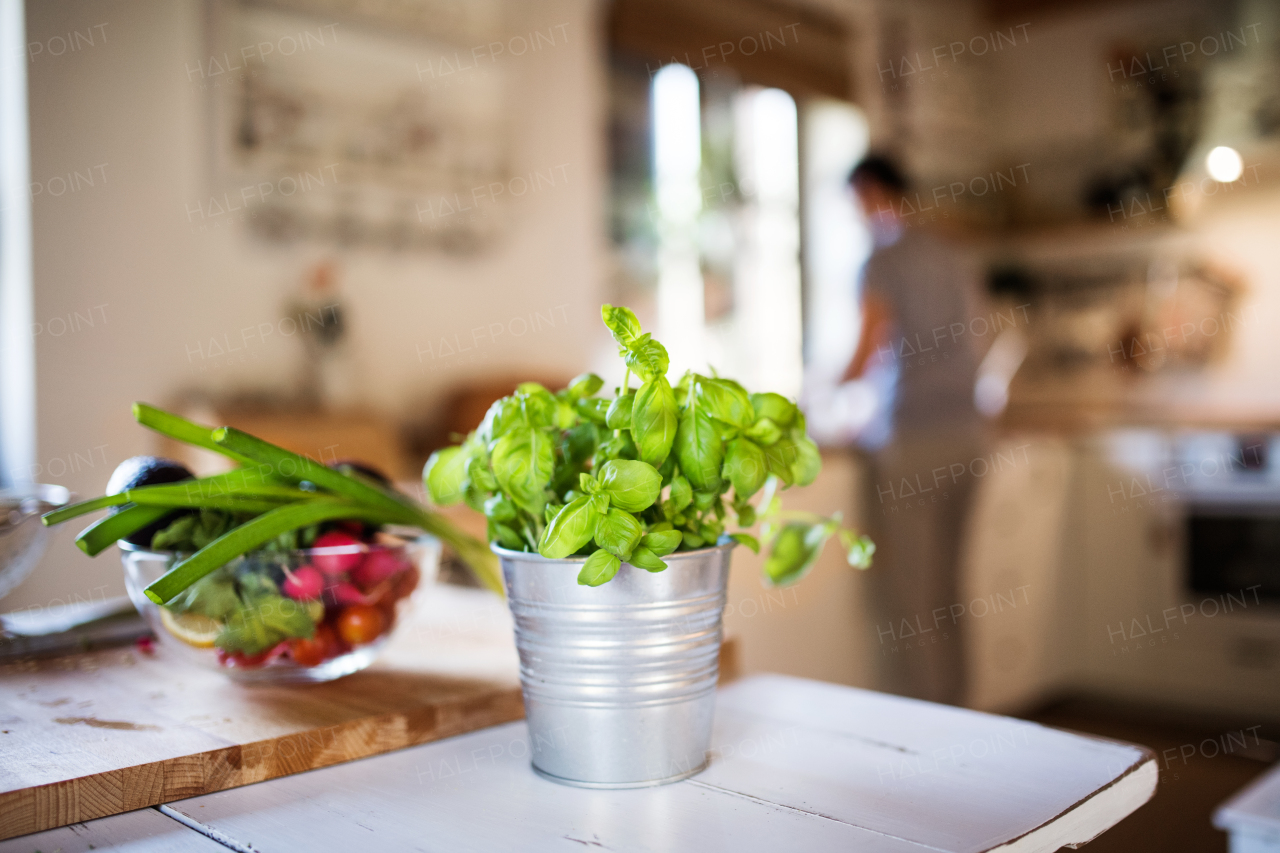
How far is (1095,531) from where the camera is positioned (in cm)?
353

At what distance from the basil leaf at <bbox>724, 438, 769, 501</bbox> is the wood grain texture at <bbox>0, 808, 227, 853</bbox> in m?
0.34

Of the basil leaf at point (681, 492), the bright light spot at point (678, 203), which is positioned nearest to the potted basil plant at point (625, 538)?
the basil leaf at point (681, 492)

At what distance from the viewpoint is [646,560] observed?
1.85 ft

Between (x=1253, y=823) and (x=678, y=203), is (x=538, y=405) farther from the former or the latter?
(x=678, y=203)

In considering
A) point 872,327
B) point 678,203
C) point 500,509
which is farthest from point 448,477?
point 678,203

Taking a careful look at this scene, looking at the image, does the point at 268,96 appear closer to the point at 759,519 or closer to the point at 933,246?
the point at 933,246

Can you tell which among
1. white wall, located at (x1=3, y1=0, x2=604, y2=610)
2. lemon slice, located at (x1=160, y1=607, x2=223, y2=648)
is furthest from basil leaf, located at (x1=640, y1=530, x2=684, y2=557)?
white wall, located at (x1=3, y1=0, x2=604, y2=610)

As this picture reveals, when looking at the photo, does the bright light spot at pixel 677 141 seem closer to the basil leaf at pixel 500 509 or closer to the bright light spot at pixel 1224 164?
the bright light spot at pixel 1224 164

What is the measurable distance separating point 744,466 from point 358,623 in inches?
13.6

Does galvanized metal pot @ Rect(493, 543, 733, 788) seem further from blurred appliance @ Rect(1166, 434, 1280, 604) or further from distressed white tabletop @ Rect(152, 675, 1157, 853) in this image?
blurred appliance @ Rect(1166, 434, 1280, 604)

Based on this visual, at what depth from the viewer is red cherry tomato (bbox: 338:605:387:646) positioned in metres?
0.76

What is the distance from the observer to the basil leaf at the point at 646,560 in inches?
22.2

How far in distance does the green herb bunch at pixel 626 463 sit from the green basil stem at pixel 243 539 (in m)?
0.09

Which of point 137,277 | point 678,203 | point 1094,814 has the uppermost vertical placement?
point 678,203
